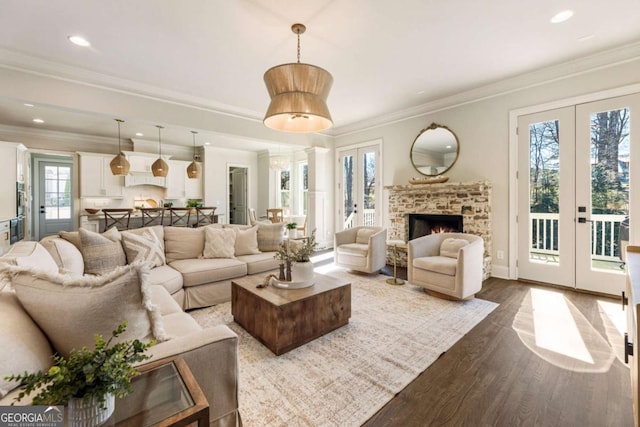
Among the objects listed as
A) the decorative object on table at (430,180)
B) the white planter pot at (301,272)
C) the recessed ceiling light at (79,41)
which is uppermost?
the recessed ceiling light at (79,41)

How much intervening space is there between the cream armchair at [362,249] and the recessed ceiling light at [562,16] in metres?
3.07

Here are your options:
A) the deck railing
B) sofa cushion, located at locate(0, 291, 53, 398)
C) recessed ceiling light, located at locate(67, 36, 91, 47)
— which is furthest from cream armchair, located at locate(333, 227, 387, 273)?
recessed ceiling light, located at locate(67, 36, 91, 47)

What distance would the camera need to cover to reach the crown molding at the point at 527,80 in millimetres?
3211

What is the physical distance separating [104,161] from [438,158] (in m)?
7.42

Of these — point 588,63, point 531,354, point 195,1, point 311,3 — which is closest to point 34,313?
point 195,1

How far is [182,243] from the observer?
3484 mm

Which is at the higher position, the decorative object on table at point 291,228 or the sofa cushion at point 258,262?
the decorative object on table at point 291,228

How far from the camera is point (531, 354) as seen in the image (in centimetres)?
221

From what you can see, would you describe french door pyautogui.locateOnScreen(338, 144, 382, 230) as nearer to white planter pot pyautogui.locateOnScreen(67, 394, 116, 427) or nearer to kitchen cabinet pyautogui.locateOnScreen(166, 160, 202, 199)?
kitchen cabinet pyautogui.locateOnScreen(166, 160, 202, 199)

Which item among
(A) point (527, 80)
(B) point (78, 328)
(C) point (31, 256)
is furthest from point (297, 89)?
(A) point (527, 80)

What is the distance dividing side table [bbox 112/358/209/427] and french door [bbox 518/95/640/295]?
14.9ft

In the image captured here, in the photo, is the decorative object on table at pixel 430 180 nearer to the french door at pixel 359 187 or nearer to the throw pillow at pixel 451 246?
the french door at pixel 359 187

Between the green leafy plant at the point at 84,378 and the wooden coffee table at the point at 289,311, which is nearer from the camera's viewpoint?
the green leafy plant at the point at 84,378

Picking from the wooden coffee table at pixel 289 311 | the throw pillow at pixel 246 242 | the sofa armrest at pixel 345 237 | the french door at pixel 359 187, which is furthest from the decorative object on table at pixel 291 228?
the wooden coffee table at pixel 289 311
